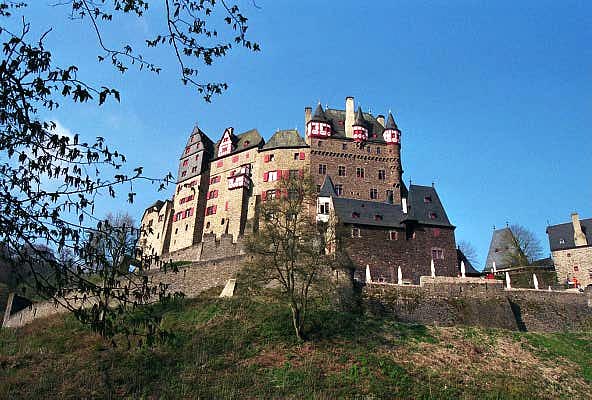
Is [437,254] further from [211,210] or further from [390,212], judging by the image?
[211,210]

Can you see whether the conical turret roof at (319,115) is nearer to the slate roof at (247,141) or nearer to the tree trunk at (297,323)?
the slate roof at (247,141)

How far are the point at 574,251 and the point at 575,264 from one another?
1128 millimetres

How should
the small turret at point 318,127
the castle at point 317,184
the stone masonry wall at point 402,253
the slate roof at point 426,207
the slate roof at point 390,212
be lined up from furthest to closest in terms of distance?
the small turret at point 318,127, the slate roof at point 426,207, the castle at point 317,184, the slate roof at point 390,212, the stone masonry wall at point 402,253

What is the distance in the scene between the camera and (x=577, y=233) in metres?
44.6

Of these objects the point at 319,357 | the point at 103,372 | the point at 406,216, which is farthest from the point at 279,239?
the point at 406,216

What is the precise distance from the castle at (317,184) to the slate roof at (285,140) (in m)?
0.11

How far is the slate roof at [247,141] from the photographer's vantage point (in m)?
54.9

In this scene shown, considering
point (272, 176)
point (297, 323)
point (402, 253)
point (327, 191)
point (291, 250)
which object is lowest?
point (297, 323)

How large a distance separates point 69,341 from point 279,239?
12.6 metres

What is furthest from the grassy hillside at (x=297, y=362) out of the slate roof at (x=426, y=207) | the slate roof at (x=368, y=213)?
the slate roof at (x=426, y=207)

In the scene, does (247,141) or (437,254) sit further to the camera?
(247,141)

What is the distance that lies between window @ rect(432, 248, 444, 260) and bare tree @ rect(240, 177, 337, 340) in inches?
521

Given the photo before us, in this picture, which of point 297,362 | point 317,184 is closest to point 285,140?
point 317,184

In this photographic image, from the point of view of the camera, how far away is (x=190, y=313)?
28.4m
